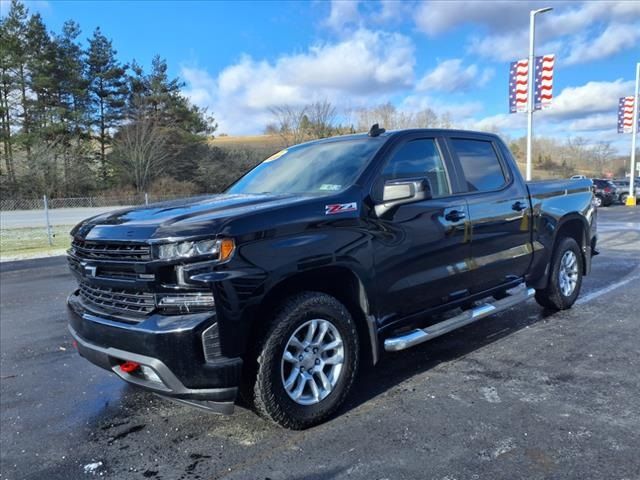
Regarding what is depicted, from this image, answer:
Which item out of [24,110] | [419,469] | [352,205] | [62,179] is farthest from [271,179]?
[24,110]

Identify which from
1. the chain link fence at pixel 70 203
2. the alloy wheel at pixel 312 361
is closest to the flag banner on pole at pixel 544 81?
the alloy wheel at pixel 312 361

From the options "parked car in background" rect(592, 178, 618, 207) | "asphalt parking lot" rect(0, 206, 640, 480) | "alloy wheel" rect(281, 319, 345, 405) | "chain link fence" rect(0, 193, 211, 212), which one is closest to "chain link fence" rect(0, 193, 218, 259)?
→ "chain link fence" rect(0, 193, 211, 212)

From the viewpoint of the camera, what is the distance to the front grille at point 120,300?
295 cm

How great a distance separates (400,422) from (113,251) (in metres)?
2.10

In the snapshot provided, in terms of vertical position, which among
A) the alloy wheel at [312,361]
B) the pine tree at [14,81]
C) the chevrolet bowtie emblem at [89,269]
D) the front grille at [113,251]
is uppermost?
the pine tree at [14,81]

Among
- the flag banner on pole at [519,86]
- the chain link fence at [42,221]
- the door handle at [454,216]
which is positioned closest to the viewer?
the door handle at [454,216]

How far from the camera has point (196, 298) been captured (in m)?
2.81

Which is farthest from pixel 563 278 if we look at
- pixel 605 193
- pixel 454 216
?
pixel 605 193

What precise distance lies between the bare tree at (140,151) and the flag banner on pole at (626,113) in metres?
33.0

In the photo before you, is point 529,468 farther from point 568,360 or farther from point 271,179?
point 271,179

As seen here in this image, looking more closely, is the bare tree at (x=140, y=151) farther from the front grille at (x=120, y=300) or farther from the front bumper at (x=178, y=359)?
the front bumper at (x=178, y=359)

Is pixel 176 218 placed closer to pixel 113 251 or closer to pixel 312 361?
pixel 113 251

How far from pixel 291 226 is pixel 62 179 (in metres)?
37.5

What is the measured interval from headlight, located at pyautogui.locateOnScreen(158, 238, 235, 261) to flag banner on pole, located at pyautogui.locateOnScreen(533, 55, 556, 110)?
16.0 meters
